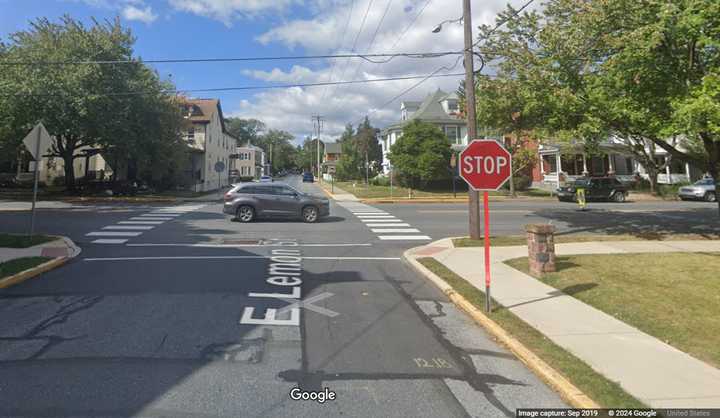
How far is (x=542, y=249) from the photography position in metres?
8.21

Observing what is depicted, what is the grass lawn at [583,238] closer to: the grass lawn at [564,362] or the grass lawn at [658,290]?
the grass lawn at [658,290]

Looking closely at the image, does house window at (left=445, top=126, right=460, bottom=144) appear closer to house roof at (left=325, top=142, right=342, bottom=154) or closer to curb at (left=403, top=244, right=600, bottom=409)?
curb at (left=403, top=244, right=600, bottom=409)

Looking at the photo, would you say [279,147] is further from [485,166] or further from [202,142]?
[485,166]

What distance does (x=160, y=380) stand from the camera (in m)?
3.81

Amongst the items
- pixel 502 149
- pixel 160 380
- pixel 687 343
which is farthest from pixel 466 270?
pixel 160 380

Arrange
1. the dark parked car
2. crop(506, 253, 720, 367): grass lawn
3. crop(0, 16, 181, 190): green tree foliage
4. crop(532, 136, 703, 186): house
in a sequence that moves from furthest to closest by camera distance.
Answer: crop(532, 136, 703, 186): house < the dark parked car < crop(0, 16, 181, 190): green tree foliage < crop(506, 253, 720, 367): grass lawn

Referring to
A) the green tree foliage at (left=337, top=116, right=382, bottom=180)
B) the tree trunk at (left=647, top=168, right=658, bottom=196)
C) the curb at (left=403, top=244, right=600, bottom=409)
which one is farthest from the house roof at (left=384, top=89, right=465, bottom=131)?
the curb at (left=403, top=244, right=600, bottom=409)

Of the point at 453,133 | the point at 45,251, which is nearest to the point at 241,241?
the point at 45,251

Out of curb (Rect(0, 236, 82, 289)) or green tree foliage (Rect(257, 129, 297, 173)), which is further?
green tree foliage (Rect(257, 129, 297, 173))

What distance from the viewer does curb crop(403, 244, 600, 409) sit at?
356 centimetres

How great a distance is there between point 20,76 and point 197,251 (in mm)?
20790

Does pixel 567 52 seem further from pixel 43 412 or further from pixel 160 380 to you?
pixel 43 412

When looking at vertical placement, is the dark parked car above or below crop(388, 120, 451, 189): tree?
below

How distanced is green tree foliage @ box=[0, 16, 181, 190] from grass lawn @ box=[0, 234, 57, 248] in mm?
13637
